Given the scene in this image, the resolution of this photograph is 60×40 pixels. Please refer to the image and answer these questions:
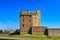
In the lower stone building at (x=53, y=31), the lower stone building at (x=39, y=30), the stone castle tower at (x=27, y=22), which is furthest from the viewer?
the stone castle tower at (x=27, y=22)

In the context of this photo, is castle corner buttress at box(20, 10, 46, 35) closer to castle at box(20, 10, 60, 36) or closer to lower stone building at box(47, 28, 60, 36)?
castle at box(20, 10, 60, 36)

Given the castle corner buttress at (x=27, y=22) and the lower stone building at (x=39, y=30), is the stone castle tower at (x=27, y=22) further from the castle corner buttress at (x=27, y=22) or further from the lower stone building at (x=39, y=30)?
the lower stone building at (x=39, y=30)

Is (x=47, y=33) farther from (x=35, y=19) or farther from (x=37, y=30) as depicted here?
(x=35, y=19)

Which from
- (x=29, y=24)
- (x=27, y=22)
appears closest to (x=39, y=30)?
(x=29, y=24)

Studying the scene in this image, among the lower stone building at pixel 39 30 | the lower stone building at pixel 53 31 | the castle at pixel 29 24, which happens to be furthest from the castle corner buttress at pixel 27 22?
the lower stone building at pixel 53 31

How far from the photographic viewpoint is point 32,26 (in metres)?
69.2

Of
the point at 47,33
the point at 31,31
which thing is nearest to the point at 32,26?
the point at 31,31

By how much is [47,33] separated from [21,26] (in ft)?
36.4

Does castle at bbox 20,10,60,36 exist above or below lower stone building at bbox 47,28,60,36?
above

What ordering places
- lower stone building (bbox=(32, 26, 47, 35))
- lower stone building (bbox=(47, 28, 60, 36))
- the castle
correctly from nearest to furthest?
lower stone building (bbox=(47, 28, 60, 36)) → lower stone building (bbox=(32, 26, 47, 35)) → the castle

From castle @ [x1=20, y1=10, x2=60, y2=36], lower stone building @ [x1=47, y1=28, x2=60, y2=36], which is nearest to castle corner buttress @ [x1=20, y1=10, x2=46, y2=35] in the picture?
Result: castle @ [x1=20, y1=10, x2=60, y2=36]

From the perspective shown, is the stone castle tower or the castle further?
the stone castle tower

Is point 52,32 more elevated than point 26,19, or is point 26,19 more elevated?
point 26,19

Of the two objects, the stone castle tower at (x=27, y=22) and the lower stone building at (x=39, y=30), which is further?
the stone castle tower at (x=27, y=22)
